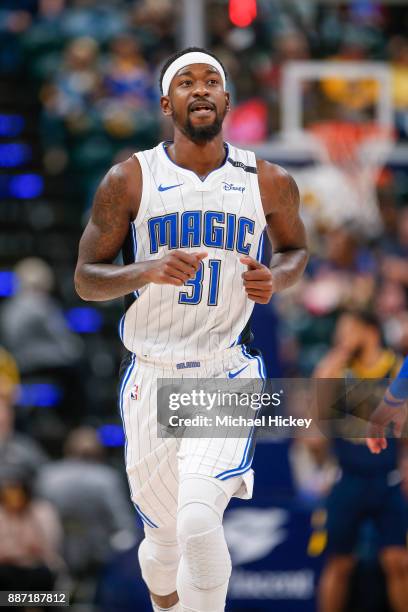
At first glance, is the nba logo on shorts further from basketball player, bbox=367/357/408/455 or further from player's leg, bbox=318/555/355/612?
player's leg, bbox=318/555/355/612

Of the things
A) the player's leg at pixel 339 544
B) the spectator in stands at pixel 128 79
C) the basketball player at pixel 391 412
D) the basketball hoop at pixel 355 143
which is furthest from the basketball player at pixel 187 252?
the spectator in stands at pixel 128 79

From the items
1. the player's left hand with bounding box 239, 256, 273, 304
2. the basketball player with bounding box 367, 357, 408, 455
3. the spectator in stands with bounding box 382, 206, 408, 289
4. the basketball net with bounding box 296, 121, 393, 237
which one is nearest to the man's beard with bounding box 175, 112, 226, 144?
the player's left hand with bounding box 239, 256, 273, 304

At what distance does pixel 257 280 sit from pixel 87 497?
523cm

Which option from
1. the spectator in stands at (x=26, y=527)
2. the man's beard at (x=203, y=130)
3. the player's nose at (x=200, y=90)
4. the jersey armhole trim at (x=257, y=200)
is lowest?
the spectator in stands at (x=26, y=527)

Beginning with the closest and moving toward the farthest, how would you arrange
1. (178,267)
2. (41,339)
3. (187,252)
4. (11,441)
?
(178,267), (187,252), (11,441), (41,339)

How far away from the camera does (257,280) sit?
4965mm

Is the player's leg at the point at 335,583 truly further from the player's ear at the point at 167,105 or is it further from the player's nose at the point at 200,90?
the player's nose at the point at 200,90

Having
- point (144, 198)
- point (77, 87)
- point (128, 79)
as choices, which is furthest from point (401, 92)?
point (144, 198)

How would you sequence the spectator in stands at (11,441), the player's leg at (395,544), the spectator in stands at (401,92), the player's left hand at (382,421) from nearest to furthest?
the player's left hand at (382,421)
the player's leg at (395,544)
the spectator in stands at (11,441)
the spectator in stands at (401,92)

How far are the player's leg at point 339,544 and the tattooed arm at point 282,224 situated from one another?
9.93 ft

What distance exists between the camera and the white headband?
5.35 meters

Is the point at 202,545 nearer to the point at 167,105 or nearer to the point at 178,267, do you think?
Result: the point at 178,267

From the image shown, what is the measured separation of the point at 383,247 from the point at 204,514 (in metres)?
6.23

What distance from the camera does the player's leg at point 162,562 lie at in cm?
567
